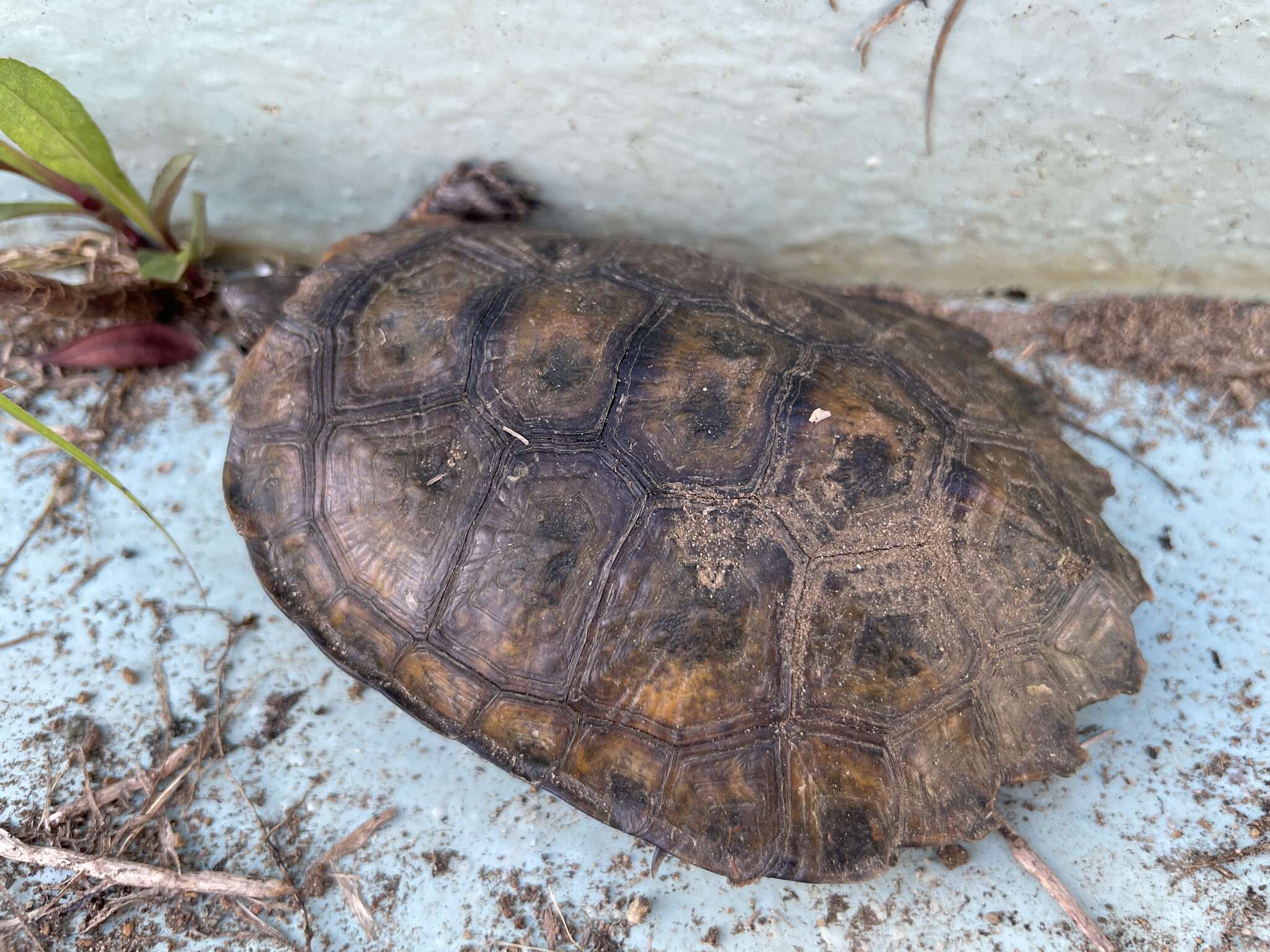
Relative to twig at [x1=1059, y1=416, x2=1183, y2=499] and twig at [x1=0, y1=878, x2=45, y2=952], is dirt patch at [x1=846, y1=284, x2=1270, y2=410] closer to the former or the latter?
twig at [x1=1059, y1=416, x2=1183, y2=499]

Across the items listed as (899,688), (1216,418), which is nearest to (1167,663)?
(1216,418)

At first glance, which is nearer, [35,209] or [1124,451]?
[35,209]

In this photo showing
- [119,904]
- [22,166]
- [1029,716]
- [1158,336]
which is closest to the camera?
[1029,716]

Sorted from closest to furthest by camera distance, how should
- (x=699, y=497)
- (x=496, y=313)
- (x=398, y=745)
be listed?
(x=699, y=497) → (x=496, y=313) → (x=398, y=745)

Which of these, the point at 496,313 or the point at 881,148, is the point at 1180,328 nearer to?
the point at 881,148

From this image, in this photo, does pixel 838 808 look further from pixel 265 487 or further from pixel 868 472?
pixel 265 487

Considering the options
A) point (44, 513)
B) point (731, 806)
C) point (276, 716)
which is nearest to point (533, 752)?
point (731, 806)
